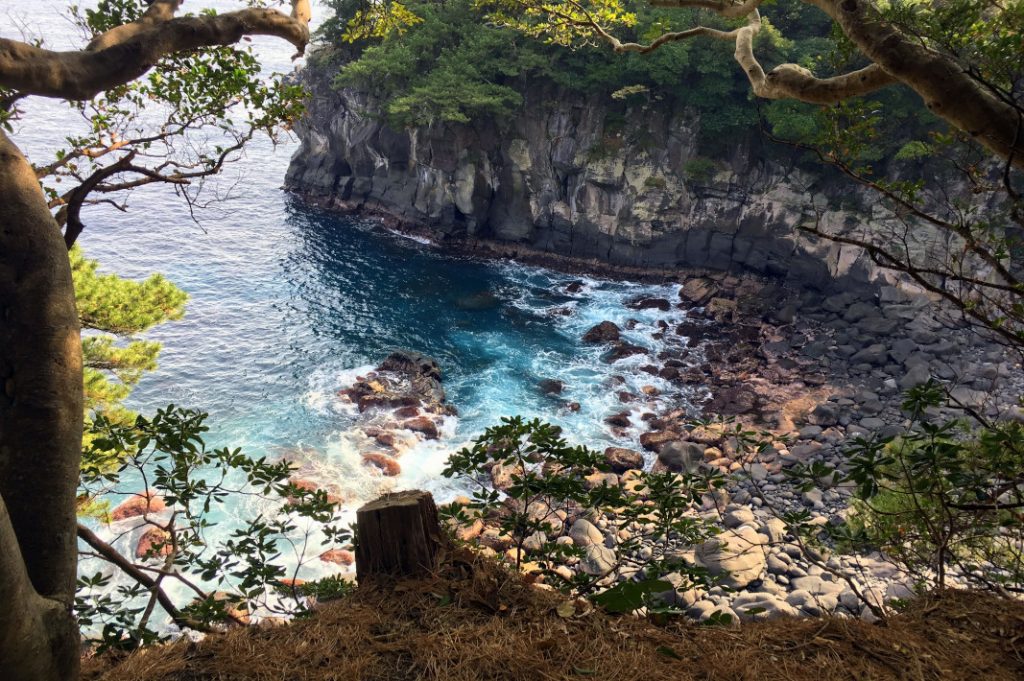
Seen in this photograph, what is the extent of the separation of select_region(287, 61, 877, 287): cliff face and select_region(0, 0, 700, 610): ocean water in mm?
2459

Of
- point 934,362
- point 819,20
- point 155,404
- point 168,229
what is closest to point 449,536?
point 155,404

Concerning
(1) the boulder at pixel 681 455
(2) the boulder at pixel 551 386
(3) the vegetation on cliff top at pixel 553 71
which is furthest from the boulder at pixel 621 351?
(3) the vegetation on cliff top at pixel 553 71

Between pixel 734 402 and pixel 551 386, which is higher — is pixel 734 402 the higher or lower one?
the higher one

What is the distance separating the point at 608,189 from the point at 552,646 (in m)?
29.6

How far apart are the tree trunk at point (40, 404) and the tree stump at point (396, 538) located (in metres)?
1.75

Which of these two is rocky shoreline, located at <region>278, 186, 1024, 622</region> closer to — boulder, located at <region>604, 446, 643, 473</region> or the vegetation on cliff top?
boulder, located at <region>604, 446, 643, 473</region>

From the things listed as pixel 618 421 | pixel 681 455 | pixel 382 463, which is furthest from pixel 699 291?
pixel 382 463

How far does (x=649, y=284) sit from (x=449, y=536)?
89.1ft

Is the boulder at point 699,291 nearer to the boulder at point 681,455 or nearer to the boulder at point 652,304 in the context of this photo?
the boulder at point 652,304

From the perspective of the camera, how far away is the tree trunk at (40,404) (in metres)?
2.78

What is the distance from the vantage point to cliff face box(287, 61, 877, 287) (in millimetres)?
28500

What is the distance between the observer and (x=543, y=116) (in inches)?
1266

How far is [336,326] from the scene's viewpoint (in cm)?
2647

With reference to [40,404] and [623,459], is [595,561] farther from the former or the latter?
[40,404]
